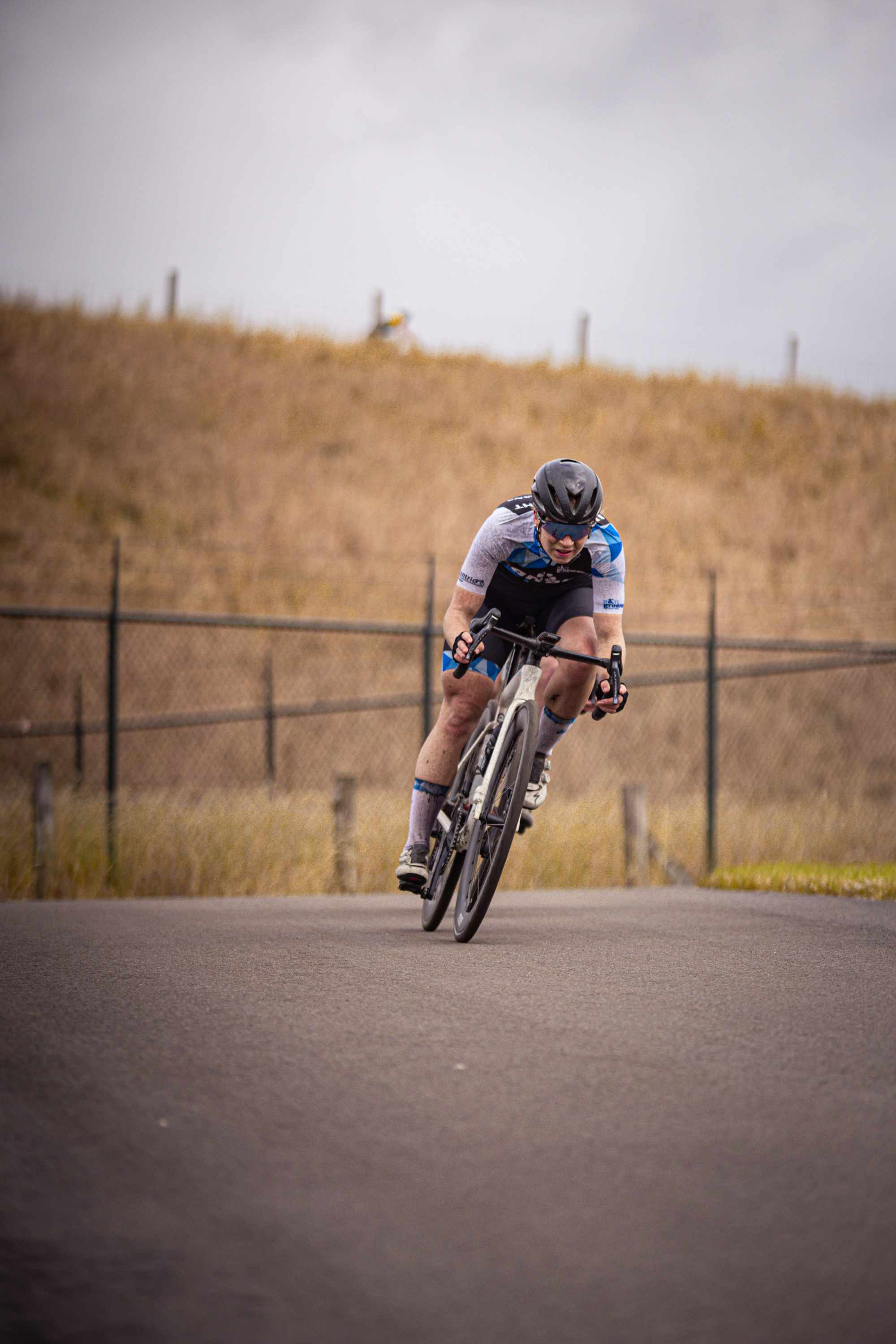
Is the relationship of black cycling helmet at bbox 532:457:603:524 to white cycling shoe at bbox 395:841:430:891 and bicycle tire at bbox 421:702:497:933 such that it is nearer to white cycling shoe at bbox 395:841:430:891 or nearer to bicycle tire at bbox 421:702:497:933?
bicycle tire at bbox 421:702:497:933

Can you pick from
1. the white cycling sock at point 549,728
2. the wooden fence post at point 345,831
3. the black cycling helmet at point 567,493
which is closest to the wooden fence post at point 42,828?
the wooden fence post at point 345,831

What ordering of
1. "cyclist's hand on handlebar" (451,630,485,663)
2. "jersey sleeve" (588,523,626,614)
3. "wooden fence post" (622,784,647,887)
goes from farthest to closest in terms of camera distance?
"wooden fence post" (622,784,647,887)
"jersey sleeve" (588,523,626,614)
"cyclist's hand on handlebar" (451,630,485,663)

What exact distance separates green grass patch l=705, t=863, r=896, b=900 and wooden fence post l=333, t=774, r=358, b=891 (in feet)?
8.52

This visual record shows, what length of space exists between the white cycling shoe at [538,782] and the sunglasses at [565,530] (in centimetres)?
102

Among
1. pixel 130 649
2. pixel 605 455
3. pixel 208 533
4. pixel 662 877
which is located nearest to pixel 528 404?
pixel 605 455

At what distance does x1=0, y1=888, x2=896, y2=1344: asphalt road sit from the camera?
2045 mm

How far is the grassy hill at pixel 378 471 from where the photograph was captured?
88.8 ft

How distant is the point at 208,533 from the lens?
28016mm

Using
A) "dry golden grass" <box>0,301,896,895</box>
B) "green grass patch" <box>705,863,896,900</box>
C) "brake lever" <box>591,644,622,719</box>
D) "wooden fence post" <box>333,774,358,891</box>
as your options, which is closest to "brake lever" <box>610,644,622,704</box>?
"brake lever" <box>591,644,622,719</box>

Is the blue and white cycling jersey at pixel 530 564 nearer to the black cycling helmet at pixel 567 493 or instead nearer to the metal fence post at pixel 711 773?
the black cycling helmet at pixel 567 493

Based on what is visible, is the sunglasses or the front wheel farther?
the front wheel

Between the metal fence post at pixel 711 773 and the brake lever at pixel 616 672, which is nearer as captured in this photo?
the brake lever at pixel 616 672

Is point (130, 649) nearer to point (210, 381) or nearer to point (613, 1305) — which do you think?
point (210, 381)

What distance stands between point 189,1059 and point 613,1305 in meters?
1.75
